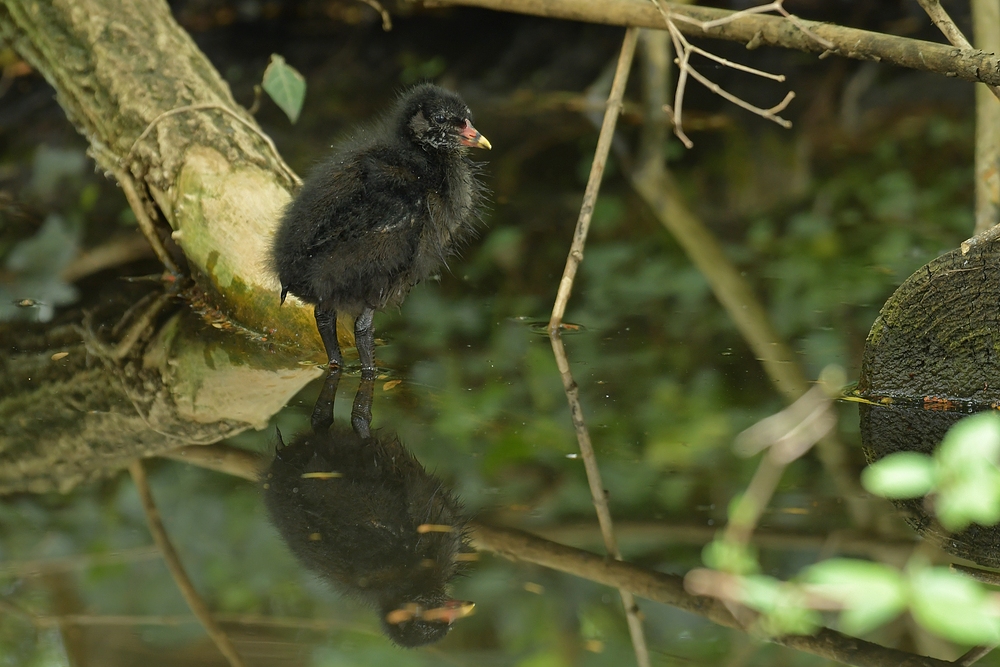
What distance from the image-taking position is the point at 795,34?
14.1 ft

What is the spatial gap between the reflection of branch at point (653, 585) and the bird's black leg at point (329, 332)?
1569 mm

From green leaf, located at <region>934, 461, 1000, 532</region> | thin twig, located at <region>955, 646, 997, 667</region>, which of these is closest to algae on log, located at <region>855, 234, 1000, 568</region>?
thin twig, located at <region>955, 646, 997, 667</region>

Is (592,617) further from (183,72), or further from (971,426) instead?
(183,72)

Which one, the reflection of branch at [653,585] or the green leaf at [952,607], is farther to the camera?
the reflection of branch at [653,585]

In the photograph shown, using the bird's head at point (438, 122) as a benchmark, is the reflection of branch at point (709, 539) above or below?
below

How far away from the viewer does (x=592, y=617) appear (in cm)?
277

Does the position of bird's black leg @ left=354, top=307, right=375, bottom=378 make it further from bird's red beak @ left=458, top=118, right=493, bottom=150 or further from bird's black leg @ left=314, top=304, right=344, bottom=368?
bird's red beak @ left=458, top=118, right=493, bottom=150

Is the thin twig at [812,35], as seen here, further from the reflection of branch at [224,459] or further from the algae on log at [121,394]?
the reflection of branch at [224,459]

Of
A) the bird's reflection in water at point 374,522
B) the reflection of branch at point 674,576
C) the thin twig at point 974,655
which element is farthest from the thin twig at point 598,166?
the thin twig at point 974,655

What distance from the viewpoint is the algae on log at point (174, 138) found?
17.0ft

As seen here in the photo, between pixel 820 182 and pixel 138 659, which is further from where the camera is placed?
pixel 820 182

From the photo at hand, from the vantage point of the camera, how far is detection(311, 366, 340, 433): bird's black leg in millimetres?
4016

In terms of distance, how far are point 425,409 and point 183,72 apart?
264 centimetres

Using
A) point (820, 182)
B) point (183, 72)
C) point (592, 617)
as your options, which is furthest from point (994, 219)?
point (183, 72)
